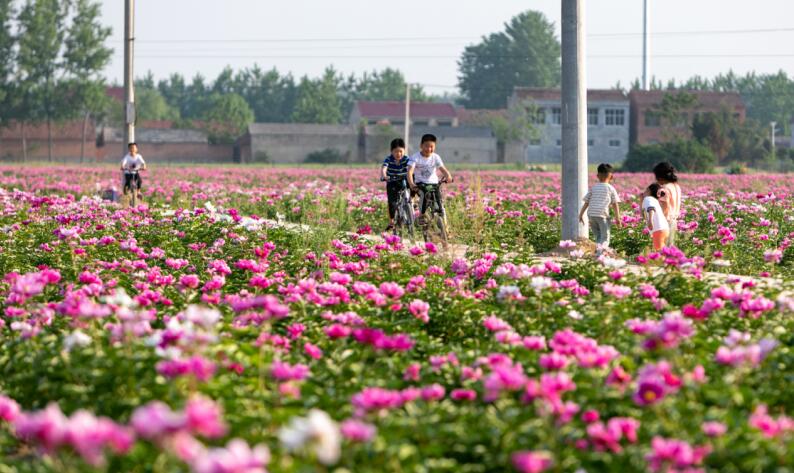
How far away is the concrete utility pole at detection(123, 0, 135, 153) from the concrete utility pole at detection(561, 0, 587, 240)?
36.0 ft

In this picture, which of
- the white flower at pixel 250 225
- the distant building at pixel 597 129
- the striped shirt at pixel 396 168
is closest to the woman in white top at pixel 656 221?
the striped shirt at pixel 396 168

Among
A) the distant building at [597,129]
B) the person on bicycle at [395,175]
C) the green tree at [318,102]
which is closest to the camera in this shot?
the person on bicycle at [395,175]

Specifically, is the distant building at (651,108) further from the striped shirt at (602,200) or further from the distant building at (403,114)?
the striped shirt at (602,200)

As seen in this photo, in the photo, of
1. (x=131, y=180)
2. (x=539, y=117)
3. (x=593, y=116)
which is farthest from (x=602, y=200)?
(x=539, y=117)

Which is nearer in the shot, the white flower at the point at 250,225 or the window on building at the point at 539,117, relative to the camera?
the white flower at the point at 250,225

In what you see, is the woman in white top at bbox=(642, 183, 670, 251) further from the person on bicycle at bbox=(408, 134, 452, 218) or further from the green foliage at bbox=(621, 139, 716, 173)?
the green foliage at bbox=(621, 139, 716, 173)

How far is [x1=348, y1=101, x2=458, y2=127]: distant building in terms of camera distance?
104 metres

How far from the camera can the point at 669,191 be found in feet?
37.2

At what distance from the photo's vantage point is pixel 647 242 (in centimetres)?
1303

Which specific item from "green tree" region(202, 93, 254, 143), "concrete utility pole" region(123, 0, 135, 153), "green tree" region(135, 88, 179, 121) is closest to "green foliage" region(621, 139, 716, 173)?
"concrete utility pole" region(123, 0, 135, 153)

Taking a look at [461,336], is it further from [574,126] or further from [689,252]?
[574,126]

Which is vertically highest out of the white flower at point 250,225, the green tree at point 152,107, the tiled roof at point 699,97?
the green tree at point 152,107

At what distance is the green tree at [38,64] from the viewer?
88.9 m

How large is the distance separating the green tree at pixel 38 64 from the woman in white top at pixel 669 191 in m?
83.7
